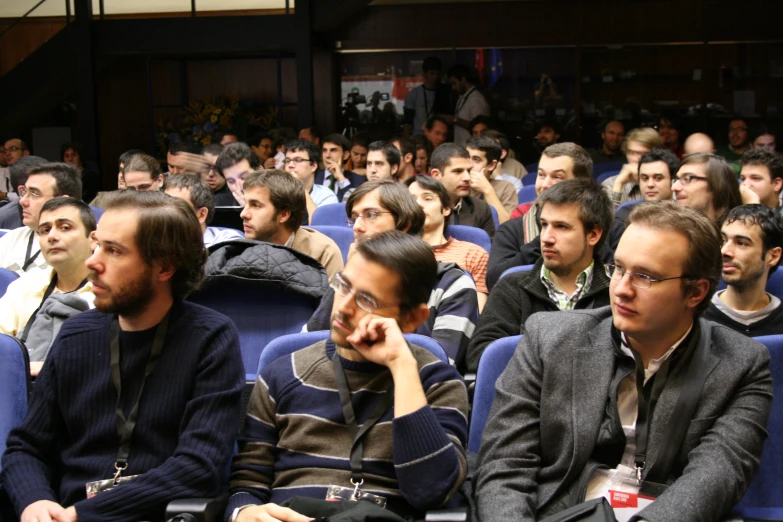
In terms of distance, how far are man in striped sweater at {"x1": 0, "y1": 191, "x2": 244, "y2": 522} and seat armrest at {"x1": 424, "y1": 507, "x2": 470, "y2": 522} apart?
1.68 ft

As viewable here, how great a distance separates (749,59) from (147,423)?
29.8ft

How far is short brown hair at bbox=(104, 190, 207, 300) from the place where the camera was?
214 centimetres

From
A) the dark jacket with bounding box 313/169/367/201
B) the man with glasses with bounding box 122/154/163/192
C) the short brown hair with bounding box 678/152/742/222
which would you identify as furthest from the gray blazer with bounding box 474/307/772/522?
the dark jacket with bounding box 313/169/367/201

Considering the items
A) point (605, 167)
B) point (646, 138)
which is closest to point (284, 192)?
point (646, 138)

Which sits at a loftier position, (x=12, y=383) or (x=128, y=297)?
(x=128, y=297)

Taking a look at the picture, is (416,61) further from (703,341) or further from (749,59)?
(703,341)

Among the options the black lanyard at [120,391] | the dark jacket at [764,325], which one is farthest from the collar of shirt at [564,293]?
the black lanyard at [120,391]

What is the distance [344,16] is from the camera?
31.4ft

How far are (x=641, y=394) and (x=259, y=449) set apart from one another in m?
0.88

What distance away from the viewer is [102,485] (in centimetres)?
204

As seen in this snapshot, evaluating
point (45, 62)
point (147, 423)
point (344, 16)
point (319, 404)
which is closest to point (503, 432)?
point (319, 404)

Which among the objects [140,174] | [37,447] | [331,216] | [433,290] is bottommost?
[37,447]

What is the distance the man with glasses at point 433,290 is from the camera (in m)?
2.83

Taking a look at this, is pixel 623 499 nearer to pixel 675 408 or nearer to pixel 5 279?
pixel 675 408
